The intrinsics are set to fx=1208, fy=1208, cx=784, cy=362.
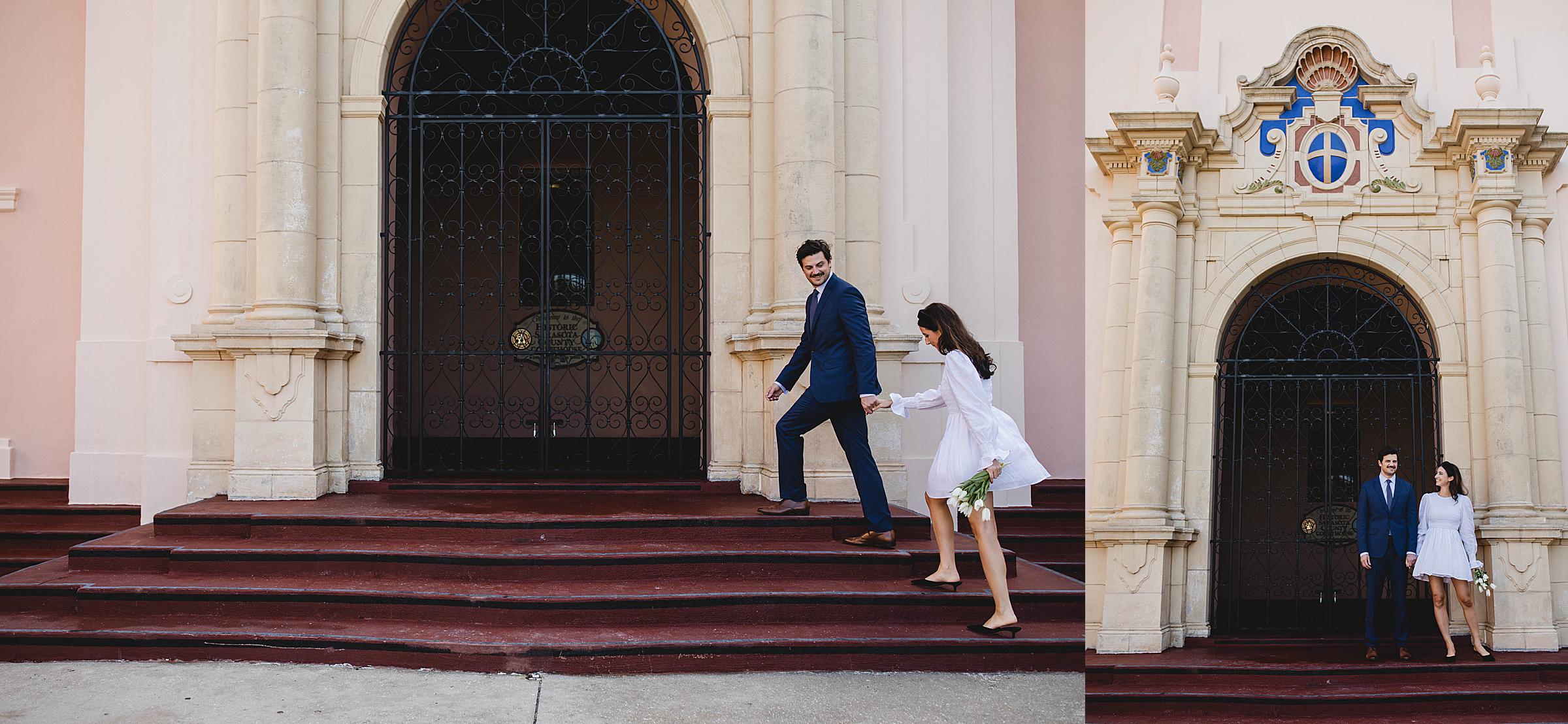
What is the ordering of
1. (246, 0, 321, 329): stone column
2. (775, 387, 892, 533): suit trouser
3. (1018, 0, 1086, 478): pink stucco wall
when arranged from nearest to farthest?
(775, 387, 892, 533): suit trouser
(246, 0, 321, 329): stone column
(1018, 0, 1086, 478): pink stucco wall

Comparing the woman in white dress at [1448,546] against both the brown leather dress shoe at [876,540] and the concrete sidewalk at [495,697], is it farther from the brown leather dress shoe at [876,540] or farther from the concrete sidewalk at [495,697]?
the brown leather dress shoe at [876,540]

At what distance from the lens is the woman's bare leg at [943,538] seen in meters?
5.34

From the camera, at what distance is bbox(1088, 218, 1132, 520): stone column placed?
17.1 feet

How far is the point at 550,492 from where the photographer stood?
24.9 feet

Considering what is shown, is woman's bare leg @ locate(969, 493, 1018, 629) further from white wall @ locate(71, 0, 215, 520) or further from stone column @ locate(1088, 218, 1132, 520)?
white wall @ locate(71, 0, 215, 520)

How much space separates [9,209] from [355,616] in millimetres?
5453

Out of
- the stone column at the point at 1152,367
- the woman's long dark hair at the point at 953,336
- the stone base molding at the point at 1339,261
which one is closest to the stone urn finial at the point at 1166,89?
the stone base molding at the point at 1339,261

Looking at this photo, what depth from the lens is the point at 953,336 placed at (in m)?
5.15

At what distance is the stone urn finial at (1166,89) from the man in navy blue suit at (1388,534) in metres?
2.15

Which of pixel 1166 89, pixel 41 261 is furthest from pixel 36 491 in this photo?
pixel 1166 89

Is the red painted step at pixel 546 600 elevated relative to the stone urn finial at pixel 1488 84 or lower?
lower

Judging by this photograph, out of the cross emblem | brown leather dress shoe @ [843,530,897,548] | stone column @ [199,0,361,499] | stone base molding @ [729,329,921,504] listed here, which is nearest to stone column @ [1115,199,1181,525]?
brown leather dress shoe @ [843,530,897,548]

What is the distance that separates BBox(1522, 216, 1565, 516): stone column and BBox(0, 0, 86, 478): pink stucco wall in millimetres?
9430

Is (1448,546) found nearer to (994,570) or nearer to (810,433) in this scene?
(994,570)
